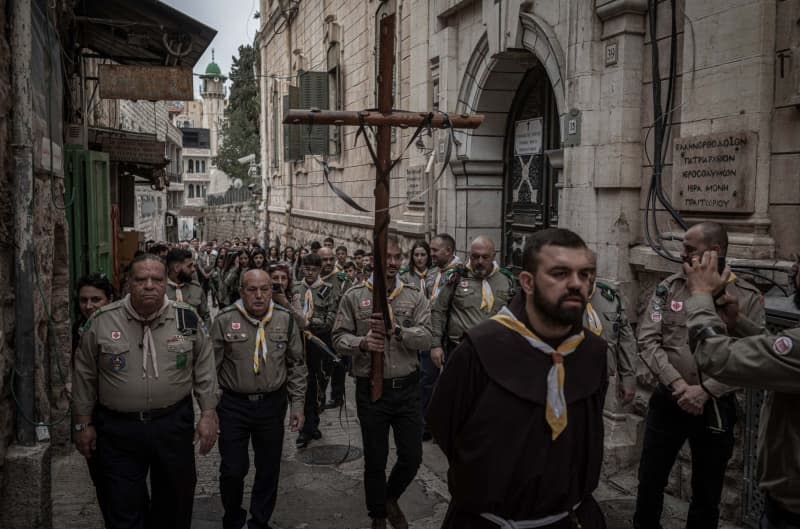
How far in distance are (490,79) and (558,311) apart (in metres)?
7.79

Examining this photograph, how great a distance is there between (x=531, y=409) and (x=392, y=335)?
101 inches

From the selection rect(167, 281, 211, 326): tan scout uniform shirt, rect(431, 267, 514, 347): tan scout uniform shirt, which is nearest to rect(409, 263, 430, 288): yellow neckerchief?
rect(431, 267, 514, 347): tan scout uniform shirt

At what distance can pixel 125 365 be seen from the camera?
4363 millimetres

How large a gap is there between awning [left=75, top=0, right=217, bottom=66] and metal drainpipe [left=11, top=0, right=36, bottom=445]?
3681 millimetres

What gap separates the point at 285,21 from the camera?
25.4 meters

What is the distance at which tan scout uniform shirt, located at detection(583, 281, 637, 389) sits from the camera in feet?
18.8

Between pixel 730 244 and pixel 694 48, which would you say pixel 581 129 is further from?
pixel 730 244

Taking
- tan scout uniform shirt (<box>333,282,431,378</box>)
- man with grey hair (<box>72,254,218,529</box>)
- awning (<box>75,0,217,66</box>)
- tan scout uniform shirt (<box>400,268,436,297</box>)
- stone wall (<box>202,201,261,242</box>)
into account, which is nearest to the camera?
man with grey hair (<box>72,254,218,529</box>)

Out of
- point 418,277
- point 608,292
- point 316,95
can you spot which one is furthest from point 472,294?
point 316,95

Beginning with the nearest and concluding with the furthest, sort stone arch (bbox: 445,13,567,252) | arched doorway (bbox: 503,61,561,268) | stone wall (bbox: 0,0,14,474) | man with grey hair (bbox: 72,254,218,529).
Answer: man with grey hair (bbox: 72,254,218,529)
stone wall (bbox: 0,0,14,474)
arched doorway (bbox: 503,61,561,268)
stone arch (bbox: 445,13,567,252)

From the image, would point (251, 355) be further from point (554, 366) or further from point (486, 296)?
point (554, 366)

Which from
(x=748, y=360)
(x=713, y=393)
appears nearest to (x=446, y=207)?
(x=713, y=393)

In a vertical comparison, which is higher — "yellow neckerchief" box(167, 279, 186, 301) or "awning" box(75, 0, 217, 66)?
"awning" box(75, 0, 217, 66)

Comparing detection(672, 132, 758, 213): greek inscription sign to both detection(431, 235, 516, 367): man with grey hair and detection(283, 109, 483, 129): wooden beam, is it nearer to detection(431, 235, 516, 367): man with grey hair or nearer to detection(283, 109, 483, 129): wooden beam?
detection(431, 235, 516, 367): man with grey hair
